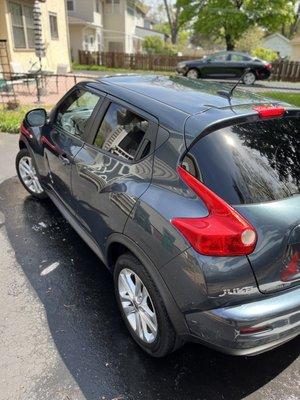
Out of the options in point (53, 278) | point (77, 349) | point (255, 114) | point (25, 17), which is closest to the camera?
point (255, 114)

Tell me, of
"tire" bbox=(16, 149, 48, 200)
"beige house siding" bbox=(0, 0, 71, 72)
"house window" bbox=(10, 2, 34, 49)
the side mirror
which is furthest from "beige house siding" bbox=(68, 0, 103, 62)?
the side mirror

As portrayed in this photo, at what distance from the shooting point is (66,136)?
335 centimetres

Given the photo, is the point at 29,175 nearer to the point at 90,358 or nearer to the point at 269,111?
the point at 90,358

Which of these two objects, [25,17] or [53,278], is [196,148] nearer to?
[53,278]

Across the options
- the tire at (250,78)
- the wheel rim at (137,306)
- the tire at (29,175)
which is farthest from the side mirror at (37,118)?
the tire at (250,78)

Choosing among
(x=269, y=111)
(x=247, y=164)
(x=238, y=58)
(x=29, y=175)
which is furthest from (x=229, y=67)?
(x=247, y=164)

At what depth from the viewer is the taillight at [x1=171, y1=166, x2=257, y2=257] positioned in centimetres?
184

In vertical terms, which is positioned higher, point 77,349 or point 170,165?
point 170,165

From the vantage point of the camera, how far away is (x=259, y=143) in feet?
7.04

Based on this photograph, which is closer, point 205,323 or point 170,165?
point 205,323

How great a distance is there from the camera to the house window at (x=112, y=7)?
104 feet

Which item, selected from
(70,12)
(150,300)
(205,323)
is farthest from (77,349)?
(70,12)

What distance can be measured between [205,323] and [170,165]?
0.91 m

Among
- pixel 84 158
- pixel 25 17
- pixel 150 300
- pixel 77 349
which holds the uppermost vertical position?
pixel 25 17
